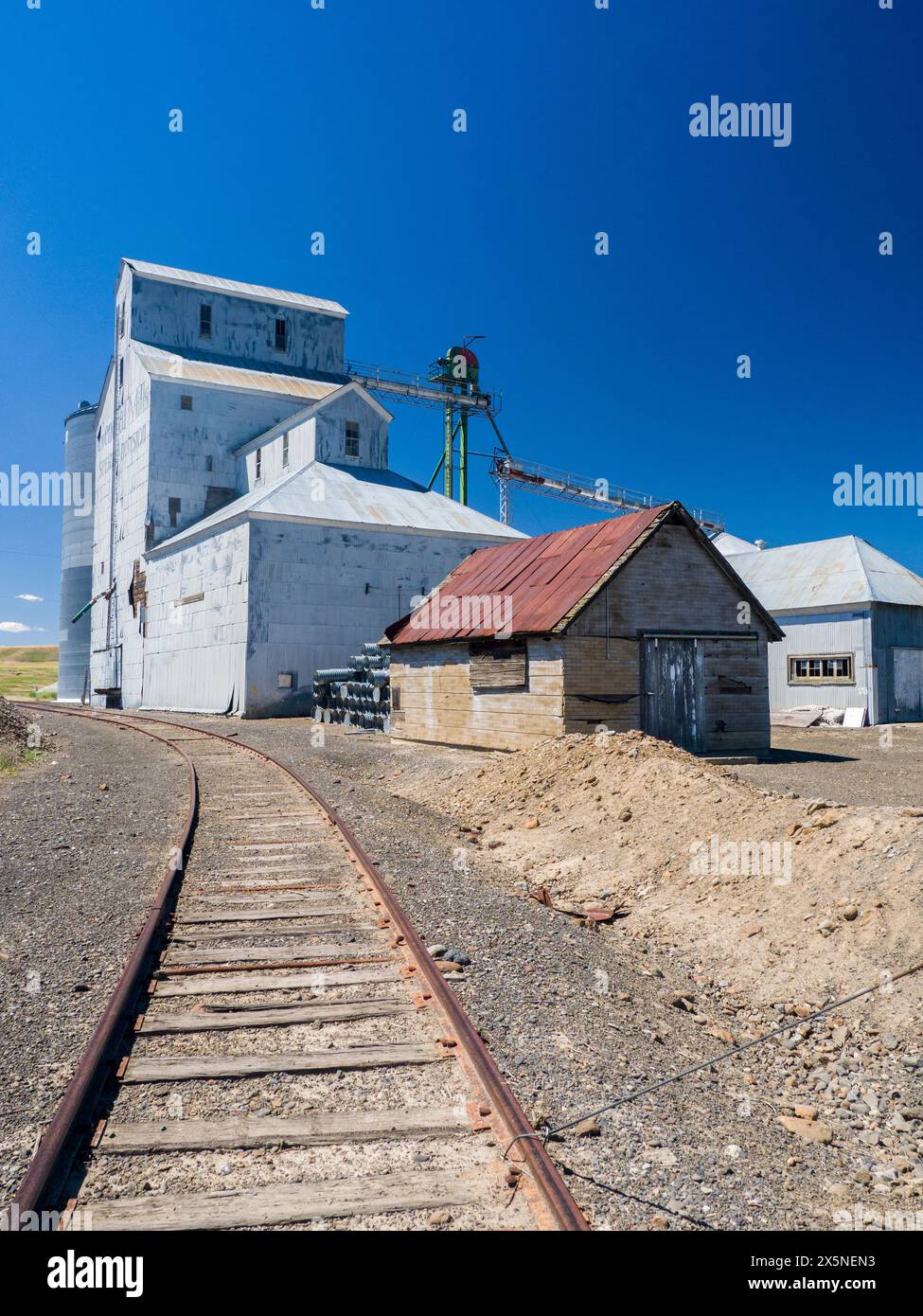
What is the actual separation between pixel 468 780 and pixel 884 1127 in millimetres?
10163

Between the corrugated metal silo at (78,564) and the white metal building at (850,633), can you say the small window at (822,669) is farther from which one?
the corrugated metal silo at (78,564)

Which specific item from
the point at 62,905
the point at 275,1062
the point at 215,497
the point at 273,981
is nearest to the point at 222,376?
the point at 215,497

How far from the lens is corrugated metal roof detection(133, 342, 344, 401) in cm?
3984

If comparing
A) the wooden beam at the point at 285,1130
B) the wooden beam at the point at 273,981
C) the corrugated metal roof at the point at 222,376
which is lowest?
the wooden beam at the point at 285,1130

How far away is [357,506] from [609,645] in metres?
19.2

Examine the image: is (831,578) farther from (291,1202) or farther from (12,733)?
(291,1202)

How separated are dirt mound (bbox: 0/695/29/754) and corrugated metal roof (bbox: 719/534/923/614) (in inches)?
1019

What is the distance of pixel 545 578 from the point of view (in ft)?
59.3

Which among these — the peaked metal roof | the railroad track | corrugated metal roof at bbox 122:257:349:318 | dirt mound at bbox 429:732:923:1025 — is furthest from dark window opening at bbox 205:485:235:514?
the railroad track

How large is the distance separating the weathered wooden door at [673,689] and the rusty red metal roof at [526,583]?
194 centimetres

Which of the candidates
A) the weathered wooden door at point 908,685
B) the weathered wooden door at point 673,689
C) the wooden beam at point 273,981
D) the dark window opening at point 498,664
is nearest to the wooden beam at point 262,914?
the wooden beam at point 273,981

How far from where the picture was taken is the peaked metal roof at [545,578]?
16562mm
